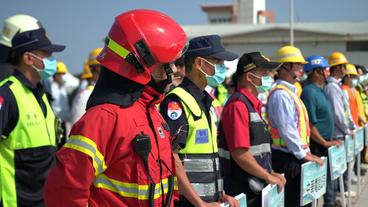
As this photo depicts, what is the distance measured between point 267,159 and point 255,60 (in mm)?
893

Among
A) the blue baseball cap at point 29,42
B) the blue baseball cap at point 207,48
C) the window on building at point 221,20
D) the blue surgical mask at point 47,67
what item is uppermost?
the blue baseball cap at point 29,42

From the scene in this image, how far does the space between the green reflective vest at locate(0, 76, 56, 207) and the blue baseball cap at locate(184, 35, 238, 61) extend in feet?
3.99

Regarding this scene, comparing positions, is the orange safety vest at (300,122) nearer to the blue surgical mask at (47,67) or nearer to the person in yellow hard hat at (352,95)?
the blue surgical mask at (47,67)

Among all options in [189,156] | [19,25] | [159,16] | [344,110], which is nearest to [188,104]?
[189,156]

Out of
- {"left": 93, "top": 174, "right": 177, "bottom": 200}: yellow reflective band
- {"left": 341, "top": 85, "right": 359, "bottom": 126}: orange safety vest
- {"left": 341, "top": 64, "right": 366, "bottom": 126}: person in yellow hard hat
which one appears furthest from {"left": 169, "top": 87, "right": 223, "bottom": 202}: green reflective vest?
{"left": 341, "top": 85, "right": 359, "bottom": 126}: orange safety vest

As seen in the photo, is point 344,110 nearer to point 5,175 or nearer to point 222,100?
point 222,100

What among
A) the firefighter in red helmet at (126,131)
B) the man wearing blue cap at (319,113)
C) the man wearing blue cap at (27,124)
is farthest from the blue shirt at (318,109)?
the firefighter in red helmet at (126,131)

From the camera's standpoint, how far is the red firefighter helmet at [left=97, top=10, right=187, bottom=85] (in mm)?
2129

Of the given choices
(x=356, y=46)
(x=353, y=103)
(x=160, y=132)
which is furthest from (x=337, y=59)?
(x=356, y=46)

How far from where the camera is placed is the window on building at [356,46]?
38500 millimetres

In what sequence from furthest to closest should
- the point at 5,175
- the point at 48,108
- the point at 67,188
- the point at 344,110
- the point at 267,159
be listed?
the point at 344,110 → the point at 267,159 → the point at 48,108 → the point at 5,175 → the point at 67,188

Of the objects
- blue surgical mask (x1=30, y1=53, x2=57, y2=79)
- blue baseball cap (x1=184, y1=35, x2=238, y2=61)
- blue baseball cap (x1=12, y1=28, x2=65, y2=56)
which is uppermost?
blue baseball cap (x1=12, y1=28, x2=65, y2=56)

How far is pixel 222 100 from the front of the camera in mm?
10180

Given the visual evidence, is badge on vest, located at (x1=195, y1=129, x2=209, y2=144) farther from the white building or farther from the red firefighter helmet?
the white building
